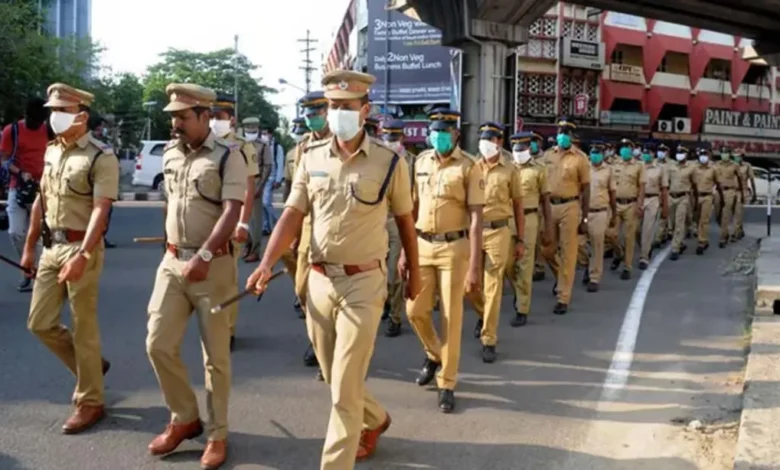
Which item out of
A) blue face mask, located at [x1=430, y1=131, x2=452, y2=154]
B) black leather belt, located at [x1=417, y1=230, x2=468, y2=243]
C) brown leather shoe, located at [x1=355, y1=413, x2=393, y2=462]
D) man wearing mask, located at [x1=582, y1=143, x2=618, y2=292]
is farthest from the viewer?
man wearing mask, located at [x1=582, y1=143, x2=618, y2=292]

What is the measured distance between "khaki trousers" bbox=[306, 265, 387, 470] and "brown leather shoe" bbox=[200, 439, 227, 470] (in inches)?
29.8

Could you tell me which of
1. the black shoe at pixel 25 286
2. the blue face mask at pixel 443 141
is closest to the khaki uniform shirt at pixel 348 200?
the blue face mask at pixel 443 141

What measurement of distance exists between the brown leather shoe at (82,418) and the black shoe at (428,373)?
6.98 feet

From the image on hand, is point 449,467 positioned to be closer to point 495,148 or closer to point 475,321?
point 495,148

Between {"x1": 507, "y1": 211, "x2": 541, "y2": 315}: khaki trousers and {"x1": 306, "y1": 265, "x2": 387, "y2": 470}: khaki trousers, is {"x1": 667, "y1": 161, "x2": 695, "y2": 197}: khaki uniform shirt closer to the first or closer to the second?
{"x1": 507, "y1": 211, "x2": 541, "y2": 315}: khaki trousers

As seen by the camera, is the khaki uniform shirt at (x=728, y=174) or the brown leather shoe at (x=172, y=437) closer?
the brown leather shoe at (x=172, y=437)

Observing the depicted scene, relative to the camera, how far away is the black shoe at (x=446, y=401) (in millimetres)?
5418

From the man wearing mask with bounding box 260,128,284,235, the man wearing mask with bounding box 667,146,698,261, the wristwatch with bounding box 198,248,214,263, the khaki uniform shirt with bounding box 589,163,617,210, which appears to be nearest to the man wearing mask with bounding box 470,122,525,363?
the wristwatch with bounding box 198,248,214,263

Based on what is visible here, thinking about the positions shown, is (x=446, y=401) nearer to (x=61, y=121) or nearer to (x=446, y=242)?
(x=446, y=242)

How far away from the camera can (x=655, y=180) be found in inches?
517

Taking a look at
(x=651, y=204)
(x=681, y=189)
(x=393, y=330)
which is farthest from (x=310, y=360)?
(x=681, y=189)

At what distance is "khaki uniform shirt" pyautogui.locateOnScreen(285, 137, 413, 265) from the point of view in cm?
403

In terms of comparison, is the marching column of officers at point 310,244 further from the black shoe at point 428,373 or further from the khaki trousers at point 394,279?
the khaki trousers at point 394,279

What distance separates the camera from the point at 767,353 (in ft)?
20.8
